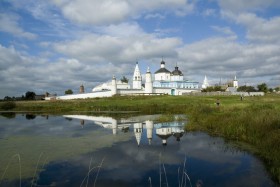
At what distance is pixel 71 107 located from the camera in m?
55.8

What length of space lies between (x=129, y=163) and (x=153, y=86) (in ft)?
292

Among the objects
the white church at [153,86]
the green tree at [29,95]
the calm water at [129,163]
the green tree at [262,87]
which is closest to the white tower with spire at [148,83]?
the white church at [153,86]

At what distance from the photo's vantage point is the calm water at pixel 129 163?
33.8 ft

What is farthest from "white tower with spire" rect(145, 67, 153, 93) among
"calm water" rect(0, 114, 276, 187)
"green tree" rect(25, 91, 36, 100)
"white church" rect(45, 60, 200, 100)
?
"calm water" rect(0, 114, 276, 187)

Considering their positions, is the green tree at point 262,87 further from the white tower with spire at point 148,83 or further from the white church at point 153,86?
the white tower with spire at point 148,83

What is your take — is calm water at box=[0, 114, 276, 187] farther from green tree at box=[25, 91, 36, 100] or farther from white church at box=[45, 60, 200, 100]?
green tree at box=[25, 91, 36, 100]

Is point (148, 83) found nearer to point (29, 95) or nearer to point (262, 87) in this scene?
point (262, 87)

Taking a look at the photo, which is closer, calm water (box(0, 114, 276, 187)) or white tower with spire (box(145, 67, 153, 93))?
calm water (box(0, 114, 276, 187))

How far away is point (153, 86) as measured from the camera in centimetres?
10150

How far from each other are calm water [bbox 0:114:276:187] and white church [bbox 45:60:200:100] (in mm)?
69886

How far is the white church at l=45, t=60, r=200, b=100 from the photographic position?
89806 mm

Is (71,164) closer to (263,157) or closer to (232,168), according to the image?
(232,168)

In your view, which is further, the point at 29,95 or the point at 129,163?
the point at 29,95

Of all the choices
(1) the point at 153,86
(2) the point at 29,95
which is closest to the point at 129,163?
(1) the point at 153,86
